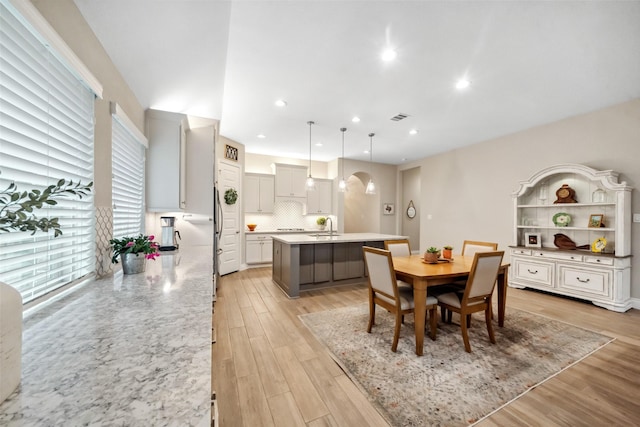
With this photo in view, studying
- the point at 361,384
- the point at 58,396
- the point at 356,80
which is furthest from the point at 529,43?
the point at 58,396

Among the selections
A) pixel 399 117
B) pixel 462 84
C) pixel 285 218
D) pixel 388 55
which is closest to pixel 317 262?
pixel 399 117

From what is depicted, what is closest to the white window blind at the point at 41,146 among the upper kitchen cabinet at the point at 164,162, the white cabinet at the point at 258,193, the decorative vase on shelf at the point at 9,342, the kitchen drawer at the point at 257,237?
the decorative vase on shelf at the point at 9,342

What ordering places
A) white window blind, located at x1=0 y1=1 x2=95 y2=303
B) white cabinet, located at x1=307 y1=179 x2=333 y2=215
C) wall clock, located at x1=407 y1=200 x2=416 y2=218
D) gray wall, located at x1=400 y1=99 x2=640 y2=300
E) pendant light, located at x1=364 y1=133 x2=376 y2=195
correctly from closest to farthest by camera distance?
1. white window blind, located at x1=0 y1=1 x2=95 y2=303
2. gray wall, located at x1=400 y1=99 x2=640 y2=300
3. pendant light, located at x1=364 y1=133 x2=376 y2=195
4. white cabinet, located at x1=307 y1=179 x2=333 y2=215
5. wall clock, located at x1=407 y1=200 x2=416 y2=218

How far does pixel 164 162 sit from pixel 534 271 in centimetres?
550

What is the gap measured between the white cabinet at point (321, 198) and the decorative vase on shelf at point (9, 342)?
584 centimetres

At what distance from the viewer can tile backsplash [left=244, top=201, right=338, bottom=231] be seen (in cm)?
622

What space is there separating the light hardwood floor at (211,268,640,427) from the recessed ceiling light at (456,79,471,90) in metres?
2.87

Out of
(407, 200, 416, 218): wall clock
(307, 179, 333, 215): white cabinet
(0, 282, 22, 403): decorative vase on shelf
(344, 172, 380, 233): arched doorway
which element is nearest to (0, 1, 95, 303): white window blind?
(0, 282, 22, 403): decorative vase on shelf

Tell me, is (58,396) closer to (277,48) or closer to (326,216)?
(277,48)

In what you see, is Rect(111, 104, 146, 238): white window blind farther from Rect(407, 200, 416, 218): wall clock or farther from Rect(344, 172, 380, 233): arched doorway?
Rect(407, 200, 416, 218): wall clock

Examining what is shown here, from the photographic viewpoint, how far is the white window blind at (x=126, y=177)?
204 centimetres

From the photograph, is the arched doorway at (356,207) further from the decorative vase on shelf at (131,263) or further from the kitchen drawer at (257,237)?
A: the decorative vase on shelf at (131,263)

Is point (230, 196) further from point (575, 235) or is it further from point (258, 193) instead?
point (575, 235)

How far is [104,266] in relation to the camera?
5.63 feet
